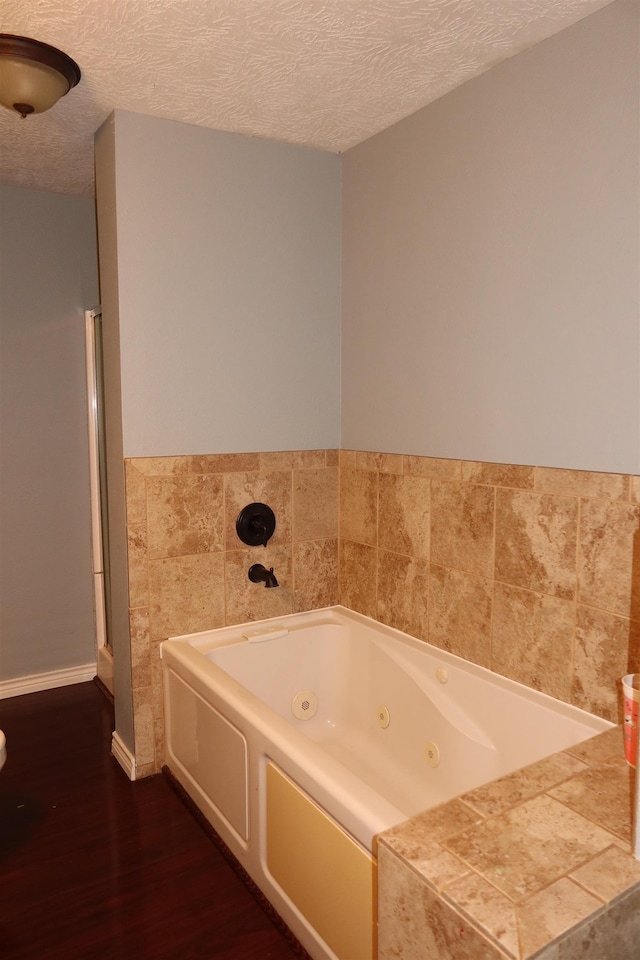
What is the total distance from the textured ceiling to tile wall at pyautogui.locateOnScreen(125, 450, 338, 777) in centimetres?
126

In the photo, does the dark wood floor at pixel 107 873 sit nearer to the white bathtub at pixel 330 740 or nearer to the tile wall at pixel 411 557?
the white bathtub at pixel 330 740

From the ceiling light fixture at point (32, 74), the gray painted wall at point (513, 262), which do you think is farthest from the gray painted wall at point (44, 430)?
the gray painted wall at point (513, 262)

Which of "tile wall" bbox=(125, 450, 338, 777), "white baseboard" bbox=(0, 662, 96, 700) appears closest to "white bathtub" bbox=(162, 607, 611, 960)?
"tile wall" bbox=(125, 450, 338, 777)

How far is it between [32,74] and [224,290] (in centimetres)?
93

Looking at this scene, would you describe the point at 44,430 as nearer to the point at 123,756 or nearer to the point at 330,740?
the point at 123,756

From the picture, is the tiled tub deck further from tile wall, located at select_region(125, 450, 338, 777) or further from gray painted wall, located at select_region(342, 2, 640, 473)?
tile wall, located at select_region(125, 450, 338, 777)

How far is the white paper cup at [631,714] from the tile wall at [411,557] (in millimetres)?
200

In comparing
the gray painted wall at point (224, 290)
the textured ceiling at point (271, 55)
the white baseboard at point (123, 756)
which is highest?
the textured ceiling at point (271, 55)

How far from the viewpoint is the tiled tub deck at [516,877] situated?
110 cm

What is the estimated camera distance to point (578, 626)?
6.31 ft

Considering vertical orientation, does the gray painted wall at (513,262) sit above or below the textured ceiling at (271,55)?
below

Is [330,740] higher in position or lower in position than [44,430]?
lower

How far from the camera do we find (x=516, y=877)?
3.92ft

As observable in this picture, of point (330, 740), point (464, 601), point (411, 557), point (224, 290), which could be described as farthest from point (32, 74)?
point (330, 740)
